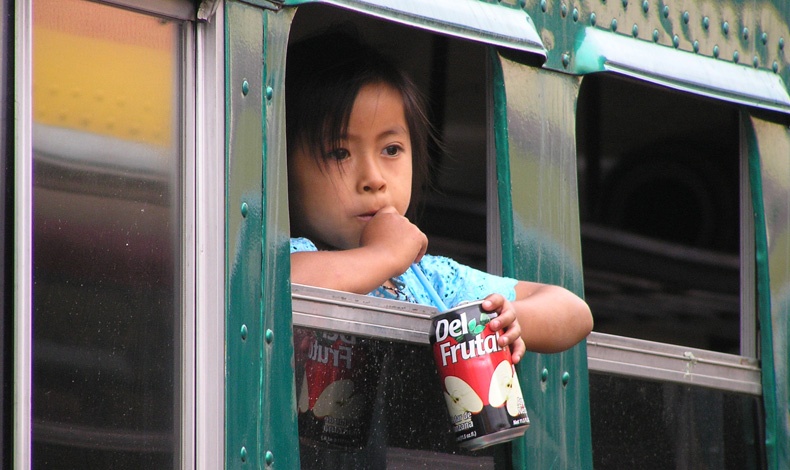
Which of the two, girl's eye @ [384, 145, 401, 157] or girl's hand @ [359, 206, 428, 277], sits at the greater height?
girl's eye @ [384, 145, 401, 157]

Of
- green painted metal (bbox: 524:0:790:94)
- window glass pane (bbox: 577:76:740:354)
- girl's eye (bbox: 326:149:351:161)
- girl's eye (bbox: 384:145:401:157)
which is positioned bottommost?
girl's eye (bbox: 326:149:351:161)

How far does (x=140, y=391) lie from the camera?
200cm

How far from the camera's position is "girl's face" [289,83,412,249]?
2586 mm

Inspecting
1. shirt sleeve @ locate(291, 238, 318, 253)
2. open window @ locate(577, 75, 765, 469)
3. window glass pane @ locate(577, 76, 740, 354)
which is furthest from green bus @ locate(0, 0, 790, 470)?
window glass pane @ locate(577, 76, 740, 354)

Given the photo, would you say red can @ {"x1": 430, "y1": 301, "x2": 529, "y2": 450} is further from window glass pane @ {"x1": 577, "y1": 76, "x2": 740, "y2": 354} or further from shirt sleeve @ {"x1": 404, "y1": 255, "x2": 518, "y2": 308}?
window glass pane @ {"x1": 577, "y1": 76, "x2": 740, "y2": 354}

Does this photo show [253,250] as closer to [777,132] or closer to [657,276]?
[777,132]

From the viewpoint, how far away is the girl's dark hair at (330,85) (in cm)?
261

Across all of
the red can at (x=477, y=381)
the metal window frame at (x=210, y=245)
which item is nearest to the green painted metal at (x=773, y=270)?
the red can at (x=477, y=381)

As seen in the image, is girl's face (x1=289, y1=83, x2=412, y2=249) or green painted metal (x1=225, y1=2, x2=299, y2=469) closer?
green painted metal (x1=225, y1=2, x2=299, y2=469)

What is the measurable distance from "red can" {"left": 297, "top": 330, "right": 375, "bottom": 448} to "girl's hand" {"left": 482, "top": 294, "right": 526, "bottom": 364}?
0.24 m

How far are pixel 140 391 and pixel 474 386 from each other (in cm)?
57

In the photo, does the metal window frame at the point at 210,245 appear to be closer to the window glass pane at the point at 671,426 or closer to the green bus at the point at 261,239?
the green bus at the point at 261,239

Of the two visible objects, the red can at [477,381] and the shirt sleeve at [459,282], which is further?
the shirt sleeve at [459,282]

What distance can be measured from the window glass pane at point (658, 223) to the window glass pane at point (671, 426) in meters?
3.30
